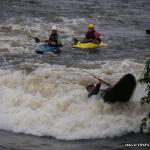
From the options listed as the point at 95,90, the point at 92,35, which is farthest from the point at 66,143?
the point at 92,35

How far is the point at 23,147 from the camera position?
948 centimetres

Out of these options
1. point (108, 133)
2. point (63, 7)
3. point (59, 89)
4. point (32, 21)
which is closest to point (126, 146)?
point (108, 133)

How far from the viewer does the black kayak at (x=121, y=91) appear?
1084 cm

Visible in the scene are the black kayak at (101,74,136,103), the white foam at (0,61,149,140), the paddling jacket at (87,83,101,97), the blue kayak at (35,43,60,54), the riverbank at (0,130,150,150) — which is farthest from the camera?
the blue kayak at (35,43,60,54)

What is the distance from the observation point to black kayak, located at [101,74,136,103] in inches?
427

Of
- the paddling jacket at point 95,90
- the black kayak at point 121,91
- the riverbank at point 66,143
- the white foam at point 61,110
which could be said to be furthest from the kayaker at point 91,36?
the riverbank at point 66,143

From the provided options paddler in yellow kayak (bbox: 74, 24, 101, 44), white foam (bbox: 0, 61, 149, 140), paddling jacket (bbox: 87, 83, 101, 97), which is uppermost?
paddler in yellow kayak (bbox: 74, 24, 101, 44)

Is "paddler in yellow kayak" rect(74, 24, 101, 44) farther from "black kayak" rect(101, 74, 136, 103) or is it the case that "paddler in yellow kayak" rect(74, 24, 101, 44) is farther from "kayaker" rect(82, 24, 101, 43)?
"black kayak" rect(101, 74, 136, 103)

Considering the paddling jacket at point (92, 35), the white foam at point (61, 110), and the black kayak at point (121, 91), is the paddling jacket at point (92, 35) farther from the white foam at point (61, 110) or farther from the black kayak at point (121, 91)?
the black kayak at point (121, 91)

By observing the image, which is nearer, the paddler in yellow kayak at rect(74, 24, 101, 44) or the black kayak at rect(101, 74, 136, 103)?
the black kayak at rect(101, 74, 136, 103)

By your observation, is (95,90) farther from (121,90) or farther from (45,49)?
(45,49)

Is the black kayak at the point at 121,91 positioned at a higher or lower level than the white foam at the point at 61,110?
higher

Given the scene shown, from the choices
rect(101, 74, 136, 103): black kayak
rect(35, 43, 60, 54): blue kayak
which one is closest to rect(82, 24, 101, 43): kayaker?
rect(35, 43, 60, 54): blue kayak

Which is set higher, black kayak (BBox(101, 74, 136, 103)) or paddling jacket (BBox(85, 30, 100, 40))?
paddling jacket (BBox(85, 30, 100, 40))
